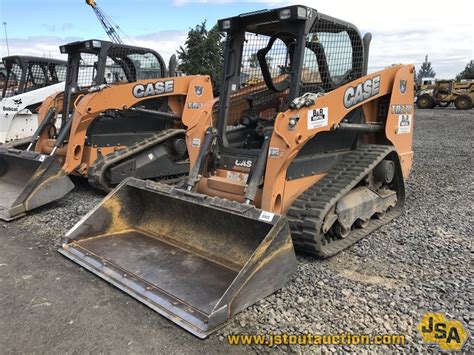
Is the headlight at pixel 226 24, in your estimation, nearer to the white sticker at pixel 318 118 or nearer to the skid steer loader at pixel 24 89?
the white sticker at pixel 318 118

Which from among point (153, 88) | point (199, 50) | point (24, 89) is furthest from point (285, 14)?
point (199, 50)

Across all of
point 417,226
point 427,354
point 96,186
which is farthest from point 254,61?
point 427,354

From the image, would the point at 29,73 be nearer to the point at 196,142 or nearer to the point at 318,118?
the point at 196,142

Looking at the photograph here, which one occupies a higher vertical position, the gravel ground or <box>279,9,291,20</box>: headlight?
<box>279,9,291,20</box>: headlight

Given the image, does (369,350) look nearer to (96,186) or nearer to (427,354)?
(427,354)

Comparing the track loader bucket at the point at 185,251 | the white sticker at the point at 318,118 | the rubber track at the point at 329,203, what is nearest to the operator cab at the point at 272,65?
the white sticker at the point at 318,118

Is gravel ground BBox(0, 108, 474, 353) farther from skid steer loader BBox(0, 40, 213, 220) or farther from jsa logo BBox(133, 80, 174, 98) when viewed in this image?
jsa logo BBox(133, 80, 174, 98)

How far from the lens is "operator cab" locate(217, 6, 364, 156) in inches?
170

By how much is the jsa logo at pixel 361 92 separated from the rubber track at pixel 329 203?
651mm

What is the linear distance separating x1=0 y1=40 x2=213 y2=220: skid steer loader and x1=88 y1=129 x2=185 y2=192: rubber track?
14 mm

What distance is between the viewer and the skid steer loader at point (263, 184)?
3.29 meters

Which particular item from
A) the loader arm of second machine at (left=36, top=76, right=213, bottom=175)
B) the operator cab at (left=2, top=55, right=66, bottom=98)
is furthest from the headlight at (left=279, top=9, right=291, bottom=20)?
the operator cab at (left=2, top=55, right=66, bottom=98)

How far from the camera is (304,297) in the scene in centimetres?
326

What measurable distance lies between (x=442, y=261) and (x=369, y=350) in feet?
5.46
